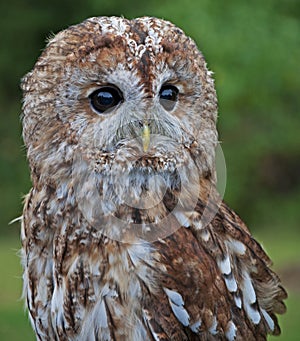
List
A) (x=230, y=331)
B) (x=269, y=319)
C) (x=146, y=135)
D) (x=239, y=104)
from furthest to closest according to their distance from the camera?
1. (x=239, y=104)
2. (x=269, y=319)
3. (x=230, y=331)
4. (x=146, y=135)

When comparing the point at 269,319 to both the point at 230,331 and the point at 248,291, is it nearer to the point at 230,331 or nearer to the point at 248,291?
the point at 248,291

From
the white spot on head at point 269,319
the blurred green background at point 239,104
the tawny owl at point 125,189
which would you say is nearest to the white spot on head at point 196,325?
the tawny owl at point 125,189

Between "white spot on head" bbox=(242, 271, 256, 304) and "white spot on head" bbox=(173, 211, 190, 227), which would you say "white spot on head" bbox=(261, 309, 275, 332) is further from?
"white spot on head" bbox=(173, 211, 190, 227)

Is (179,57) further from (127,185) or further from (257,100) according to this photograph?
(257,100)

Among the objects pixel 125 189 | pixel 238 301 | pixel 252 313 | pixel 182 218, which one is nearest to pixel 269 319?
pixel 252 313

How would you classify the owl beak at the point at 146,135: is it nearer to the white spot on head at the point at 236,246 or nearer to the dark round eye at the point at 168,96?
the dark round eye at the point at 168,96

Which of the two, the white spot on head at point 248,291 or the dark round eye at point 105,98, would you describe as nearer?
the dark round eye at point 105,98

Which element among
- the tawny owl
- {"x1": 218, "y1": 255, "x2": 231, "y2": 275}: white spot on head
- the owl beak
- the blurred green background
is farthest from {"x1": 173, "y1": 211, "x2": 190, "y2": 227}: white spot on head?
the blurred green background
